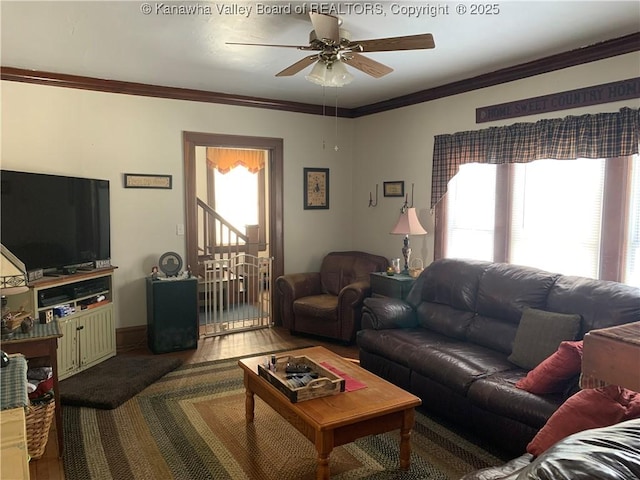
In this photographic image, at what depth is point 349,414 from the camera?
2377mm

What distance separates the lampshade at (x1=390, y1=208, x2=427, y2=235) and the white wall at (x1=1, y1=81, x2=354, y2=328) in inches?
55.9

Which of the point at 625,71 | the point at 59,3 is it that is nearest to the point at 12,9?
the point at 59,3

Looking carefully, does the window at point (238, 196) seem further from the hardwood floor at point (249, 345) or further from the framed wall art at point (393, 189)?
the framed wall art at point (393, 189)

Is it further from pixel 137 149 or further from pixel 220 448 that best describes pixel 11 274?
pixel 137 149

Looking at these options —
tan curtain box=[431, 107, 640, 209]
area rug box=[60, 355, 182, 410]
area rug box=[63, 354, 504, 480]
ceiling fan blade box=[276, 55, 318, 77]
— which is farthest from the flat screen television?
tan curtain box=[431, 107, 640, 209]

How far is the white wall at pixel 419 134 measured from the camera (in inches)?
136

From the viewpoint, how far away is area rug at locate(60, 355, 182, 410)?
3.42 metres

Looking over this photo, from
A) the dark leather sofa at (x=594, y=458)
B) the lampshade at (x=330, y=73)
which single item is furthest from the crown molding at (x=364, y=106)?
the dark leather sofa at (x=594, y=458)

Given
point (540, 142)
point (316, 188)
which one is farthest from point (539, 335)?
point (316, 188)

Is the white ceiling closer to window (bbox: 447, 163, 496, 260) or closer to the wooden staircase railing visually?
window (bbox: 447, 163, 496, 260)

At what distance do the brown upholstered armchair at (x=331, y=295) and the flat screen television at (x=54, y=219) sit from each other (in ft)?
6.38

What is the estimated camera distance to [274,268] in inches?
219

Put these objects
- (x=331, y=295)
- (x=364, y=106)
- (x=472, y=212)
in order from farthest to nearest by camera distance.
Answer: (x=364, y=106)
(x=331, y=295)
(x=472, y=212)

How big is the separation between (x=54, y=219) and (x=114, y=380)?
1.40 meters
